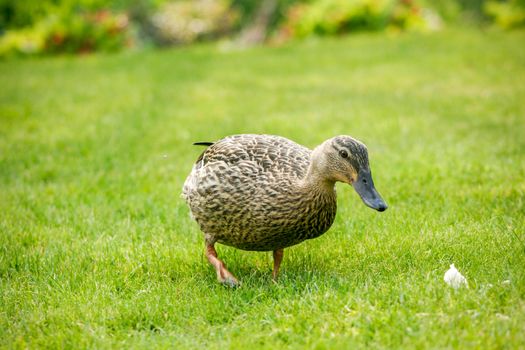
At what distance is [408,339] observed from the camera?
11.0 ft

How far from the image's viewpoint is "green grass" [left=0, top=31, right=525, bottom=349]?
3670 millimetres

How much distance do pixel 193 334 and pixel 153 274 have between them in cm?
95

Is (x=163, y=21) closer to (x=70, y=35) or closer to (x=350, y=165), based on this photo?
(x=70, y=35)

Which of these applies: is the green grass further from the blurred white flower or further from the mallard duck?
the mallard duck

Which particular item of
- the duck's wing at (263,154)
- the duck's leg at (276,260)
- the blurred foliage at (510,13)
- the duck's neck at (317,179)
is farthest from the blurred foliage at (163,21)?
the duck's neck at (317,179)

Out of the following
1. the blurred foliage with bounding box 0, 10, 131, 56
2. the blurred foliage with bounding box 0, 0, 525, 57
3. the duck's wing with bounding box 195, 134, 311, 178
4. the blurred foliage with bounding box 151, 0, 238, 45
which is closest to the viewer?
the duck's wing with bounding box 195, 134, 311, 178

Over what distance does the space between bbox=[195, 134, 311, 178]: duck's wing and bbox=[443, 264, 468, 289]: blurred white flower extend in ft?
3.62

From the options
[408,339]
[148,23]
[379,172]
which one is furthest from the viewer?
[148,23]

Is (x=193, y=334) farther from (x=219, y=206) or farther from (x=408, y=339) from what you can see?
(x=408, y=339)

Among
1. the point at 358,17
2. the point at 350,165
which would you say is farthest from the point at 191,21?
the point at 350,165

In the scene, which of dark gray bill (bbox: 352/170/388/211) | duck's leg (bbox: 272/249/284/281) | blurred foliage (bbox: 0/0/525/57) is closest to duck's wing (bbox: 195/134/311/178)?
dark gray bill (bbox: 352/170/388/211)

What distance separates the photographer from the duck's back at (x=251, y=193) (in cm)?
409

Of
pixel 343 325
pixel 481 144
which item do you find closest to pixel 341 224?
pixel 343 325

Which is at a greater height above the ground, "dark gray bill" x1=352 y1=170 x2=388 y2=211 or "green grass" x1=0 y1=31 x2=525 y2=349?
"dark gray bill" x1=352 y1=170 x2=388 y2=211
